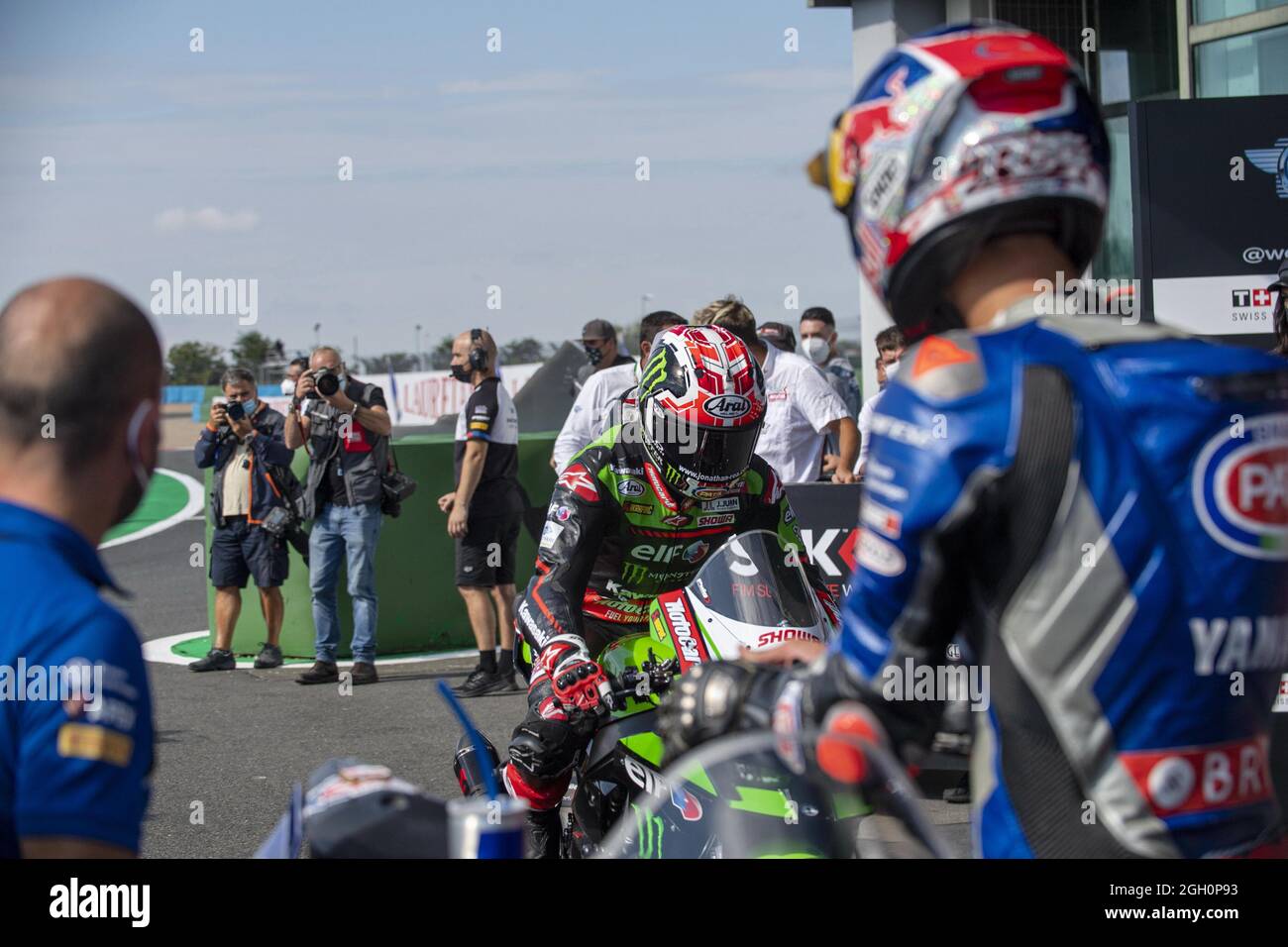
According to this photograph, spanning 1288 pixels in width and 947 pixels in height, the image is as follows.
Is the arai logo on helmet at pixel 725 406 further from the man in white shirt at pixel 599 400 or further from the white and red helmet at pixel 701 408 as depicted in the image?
the man in white shirt at pixel 599 400

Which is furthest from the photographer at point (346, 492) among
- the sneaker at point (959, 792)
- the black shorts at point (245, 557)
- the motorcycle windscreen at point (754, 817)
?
the motorcycle windscreen at point (754, 817)

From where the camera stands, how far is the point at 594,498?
12.4 feet

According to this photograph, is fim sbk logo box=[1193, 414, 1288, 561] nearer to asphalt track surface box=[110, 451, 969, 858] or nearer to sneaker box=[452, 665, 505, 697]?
asphalt track surface box=[110, 451, 969, 858]

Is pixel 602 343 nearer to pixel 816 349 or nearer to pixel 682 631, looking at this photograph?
pixel 816 349

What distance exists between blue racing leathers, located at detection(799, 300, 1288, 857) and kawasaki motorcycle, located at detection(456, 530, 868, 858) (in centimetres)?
145

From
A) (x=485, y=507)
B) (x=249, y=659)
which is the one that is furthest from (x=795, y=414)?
(x=249, y=659)

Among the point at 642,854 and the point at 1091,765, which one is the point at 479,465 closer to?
the point at 642,854

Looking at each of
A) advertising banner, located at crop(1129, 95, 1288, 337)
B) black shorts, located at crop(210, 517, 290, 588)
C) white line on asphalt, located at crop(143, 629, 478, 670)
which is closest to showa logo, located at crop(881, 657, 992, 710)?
advertising banner, located at crop(1129, 95, 1288, 337)

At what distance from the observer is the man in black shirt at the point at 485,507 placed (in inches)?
331

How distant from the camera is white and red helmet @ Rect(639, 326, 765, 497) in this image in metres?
3.55

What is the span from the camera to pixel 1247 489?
153cm

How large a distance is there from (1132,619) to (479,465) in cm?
711

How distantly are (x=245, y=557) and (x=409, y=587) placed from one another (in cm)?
125
